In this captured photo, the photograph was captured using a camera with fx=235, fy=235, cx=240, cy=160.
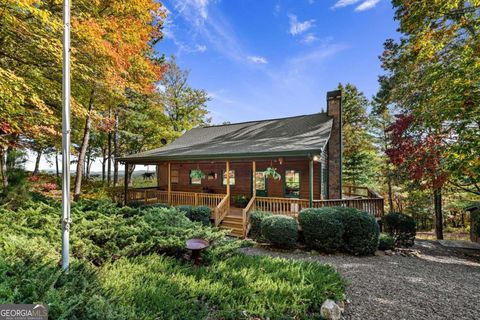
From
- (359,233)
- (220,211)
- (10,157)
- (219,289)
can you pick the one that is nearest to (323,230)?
(359,233)

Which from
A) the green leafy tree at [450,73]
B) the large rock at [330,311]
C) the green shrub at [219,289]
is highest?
the green leafy tree at [450,73]

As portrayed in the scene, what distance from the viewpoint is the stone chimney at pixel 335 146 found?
12781 millimetres

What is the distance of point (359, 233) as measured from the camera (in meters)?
7.46

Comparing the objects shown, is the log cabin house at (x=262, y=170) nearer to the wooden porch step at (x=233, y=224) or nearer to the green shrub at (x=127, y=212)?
the wooden porch step at (x=233, y=224)

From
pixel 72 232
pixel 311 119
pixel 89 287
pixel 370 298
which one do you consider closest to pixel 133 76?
pixel 72 232

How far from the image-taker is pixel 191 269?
4852 millimetres

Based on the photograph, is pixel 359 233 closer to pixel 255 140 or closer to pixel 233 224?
pixel 233 224

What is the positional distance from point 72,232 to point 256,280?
3993mm

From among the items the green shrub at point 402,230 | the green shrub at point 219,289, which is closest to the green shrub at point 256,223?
the green shrub at point 219,289

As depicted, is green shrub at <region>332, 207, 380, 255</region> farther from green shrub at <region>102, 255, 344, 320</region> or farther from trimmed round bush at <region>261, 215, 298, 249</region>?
green shrub at <region>102, 255, 344, 320</region>

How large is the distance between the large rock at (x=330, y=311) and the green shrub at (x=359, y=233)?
3.97m

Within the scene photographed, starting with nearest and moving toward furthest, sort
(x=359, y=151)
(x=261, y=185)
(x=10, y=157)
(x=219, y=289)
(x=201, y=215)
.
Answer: (x=219, y=289) < (x=201, y=215) < (x=261, y=185) < (x=10, y=157) < (x=359, y=151)

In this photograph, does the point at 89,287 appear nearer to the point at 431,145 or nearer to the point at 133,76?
the point at 133,76

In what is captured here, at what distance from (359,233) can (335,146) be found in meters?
6.59
